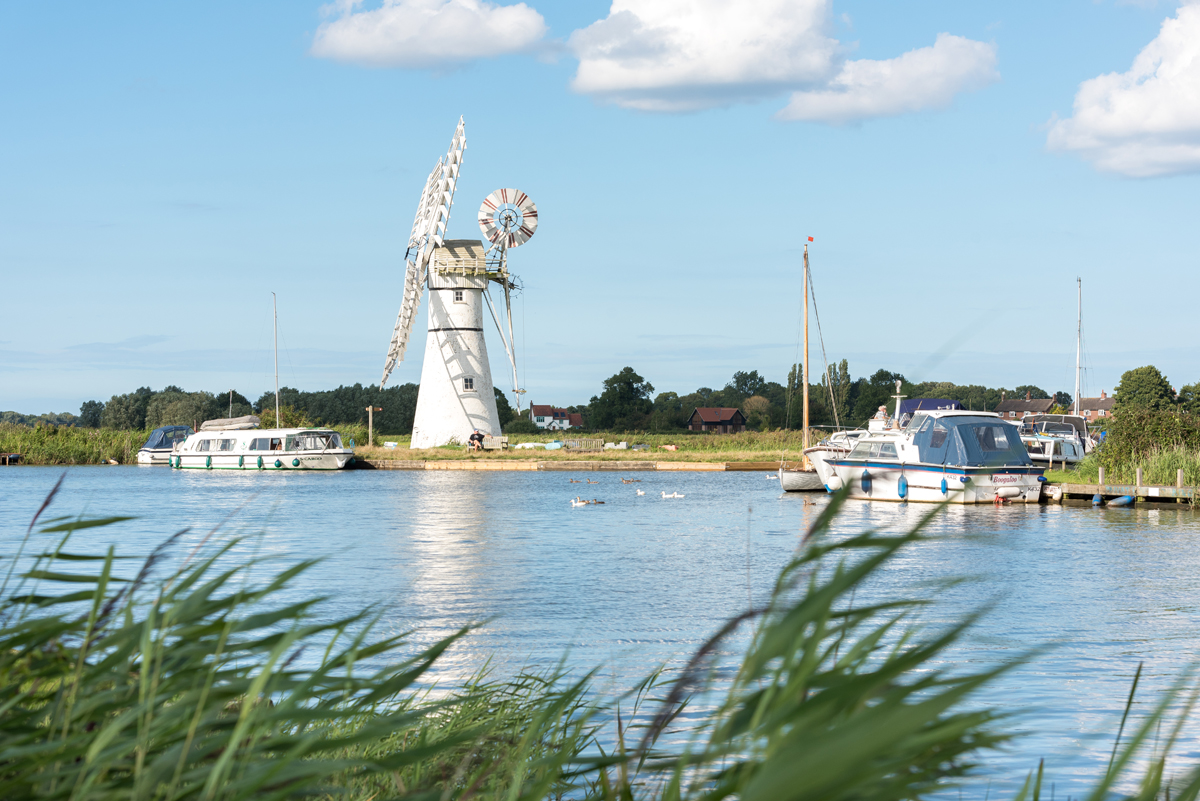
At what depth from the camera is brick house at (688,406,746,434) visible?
10931 centimetres

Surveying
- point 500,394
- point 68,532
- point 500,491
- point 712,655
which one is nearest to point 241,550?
point 68,532

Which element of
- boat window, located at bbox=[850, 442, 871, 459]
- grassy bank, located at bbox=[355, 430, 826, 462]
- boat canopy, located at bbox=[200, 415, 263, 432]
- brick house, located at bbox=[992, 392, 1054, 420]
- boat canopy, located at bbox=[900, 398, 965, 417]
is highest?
brick house, located at bbox=[992, 392, 1054, 420]

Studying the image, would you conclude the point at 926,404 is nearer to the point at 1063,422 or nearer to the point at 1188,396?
the point at 1063,422

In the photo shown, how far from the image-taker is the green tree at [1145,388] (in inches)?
3223

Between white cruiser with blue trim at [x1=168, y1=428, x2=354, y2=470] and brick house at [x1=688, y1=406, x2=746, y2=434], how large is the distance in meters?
61.7

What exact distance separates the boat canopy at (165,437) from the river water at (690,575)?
23737mm

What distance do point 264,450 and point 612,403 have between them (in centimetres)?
4874

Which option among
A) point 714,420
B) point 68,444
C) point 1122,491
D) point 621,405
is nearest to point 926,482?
point 1122,491

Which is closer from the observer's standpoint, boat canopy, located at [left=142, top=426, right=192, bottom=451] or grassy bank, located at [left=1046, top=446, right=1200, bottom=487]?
grassy bank, located at [left=1046, top=446, right=1200, bottom=487]

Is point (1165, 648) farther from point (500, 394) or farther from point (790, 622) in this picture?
point (500, 394)

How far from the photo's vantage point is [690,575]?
51.2ft

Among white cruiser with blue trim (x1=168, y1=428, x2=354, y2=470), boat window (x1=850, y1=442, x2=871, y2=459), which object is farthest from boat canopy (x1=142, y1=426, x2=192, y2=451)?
boat window (x1=850, y1=442, x2=871, y2=459)

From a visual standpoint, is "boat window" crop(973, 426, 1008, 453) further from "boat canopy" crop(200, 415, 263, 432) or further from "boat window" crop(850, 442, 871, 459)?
"boat canopy" crop(200, 415, 263, 432)

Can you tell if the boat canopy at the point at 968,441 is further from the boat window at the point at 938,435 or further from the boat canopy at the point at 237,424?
the boat canopy at the point at 237,424
